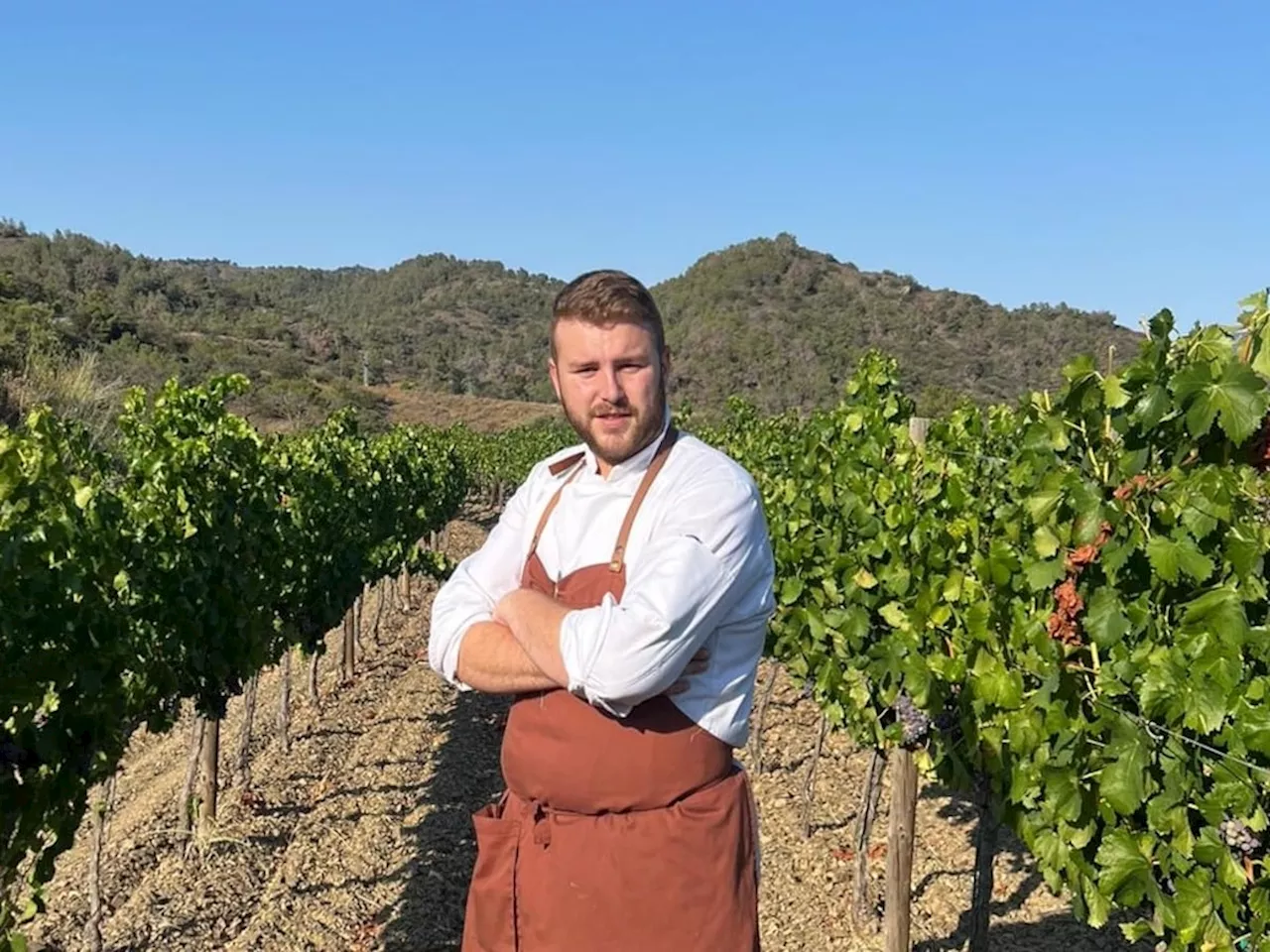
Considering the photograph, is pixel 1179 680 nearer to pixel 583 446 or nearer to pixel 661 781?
pixel 661 781

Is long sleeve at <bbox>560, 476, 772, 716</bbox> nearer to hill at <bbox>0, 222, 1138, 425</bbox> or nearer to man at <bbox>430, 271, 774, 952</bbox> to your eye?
man at <bbox>430, 271, 774, 952</bbox>

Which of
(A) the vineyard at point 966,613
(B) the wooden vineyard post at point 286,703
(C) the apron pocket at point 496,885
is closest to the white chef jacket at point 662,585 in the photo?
(C) the apron pocket at point 496,885

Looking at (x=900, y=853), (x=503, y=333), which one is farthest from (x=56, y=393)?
(x=503, y=333)

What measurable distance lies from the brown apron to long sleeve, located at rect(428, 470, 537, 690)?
0.75 feet

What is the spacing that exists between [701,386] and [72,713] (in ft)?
215

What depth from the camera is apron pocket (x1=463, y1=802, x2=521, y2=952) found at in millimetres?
2020

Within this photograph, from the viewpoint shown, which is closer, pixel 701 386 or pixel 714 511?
pixel 714 511

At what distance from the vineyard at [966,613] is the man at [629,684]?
1151 mm

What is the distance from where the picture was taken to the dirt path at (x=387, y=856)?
224 inches

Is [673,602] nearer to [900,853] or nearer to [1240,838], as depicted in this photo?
[1240,838]

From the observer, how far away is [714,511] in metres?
1.84

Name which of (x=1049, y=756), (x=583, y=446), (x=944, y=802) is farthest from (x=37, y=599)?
(x=944, y=802)

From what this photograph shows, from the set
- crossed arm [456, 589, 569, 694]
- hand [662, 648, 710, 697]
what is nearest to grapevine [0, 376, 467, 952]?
crossed arm [456, 589, 569, 694]

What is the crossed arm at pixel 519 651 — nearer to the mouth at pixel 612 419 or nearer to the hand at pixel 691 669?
the hand at pixel 691 669
